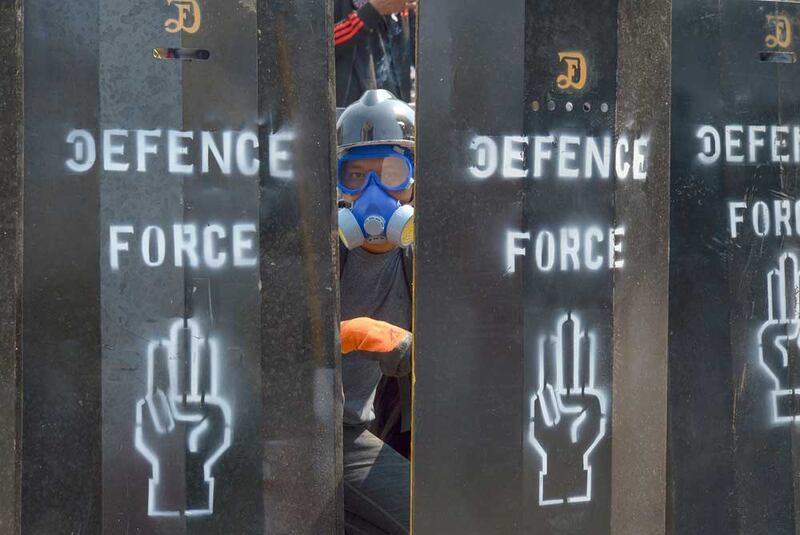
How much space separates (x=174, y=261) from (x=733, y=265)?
4.78 ft

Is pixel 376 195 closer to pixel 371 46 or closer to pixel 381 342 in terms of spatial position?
pixel 381 342

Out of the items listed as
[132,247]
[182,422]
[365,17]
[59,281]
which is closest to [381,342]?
[182,422]

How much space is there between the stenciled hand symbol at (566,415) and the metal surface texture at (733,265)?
0.78 ft

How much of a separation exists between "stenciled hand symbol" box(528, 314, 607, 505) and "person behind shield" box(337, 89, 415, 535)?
62 cm

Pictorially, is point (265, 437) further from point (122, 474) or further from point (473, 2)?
point (473, 2)

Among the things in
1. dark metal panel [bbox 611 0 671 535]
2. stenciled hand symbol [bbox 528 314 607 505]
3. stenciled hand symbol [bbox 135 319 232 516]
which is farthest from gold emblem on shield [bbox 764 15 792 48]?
stenciled hand symbol [bbox 135 319 232 516]

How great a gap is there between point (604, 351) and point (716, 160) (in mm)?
595

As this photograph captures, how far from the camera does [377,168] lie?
3.61 m

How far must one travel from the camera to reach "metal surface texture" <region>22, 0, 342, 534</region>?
2.31 meters

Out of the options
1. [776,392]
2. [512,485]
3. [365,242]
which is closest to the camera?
[512,485]

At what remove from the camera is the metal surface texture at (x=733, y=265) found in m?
2.65

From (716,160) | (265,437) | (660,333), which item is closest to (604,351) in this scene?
(660,333)

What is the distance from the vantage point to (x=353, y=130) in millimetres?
3707

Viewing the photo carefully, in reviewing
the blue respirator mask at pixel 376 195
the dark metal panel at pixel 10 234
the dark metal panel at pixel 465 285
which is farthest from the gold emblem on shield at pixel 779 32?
the dark metal panel at pixel 10 234
